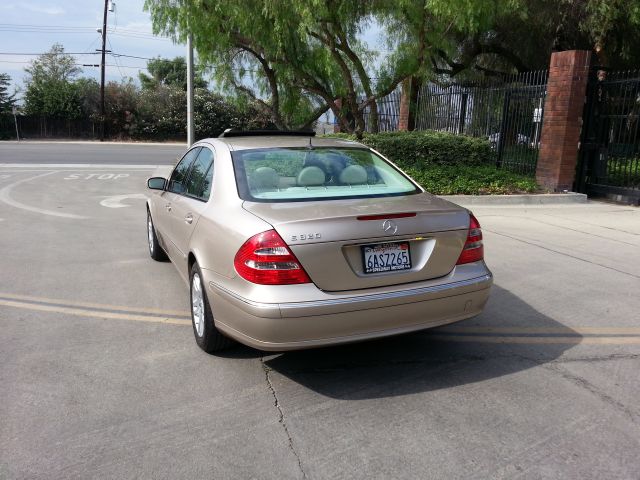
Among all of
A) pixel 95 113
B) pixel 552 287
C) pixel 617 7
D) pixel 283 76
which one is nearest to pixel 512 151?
pixel 617 7

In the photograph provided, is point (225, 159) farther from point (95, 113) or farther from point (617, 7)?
point (95, 113)

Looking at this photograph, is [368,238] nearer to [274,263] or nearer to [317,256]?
[317,256]

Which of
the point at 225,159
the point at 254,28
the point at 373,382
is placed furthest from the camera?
the point at 254,28

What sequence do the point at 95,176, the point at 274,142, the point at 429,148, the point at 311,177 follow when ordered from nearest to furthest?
the point at 311,177
the point at 274,142
the point at 429,148
the point at 95,176

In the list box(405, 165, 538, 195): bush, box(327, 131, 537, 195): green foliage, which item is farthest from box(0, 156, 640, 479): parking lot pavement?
box(327, 131, 537, 195): green foliage

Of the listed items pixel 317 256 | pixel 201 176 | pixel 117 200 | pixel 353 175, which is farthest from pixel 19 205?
pixel 317 256

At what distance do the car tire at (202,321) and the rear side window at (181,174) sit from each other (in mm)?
1256

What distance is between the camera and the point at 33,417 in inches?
130

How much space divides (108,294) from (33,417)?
2.44 metres

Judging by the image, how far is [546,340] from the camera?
4.54 m

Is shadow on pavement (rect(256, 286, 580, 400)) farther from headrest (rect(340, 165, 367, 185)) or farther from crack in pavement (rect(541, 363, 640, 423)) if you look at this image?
headrest (rect(340, 165, 367, 185))

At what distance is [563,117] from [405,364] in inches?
395

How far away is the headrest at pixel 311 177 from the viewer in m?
4.32

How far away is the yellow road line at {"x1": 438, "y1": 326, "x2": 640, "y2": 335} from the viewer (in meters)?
Result: 4.70
